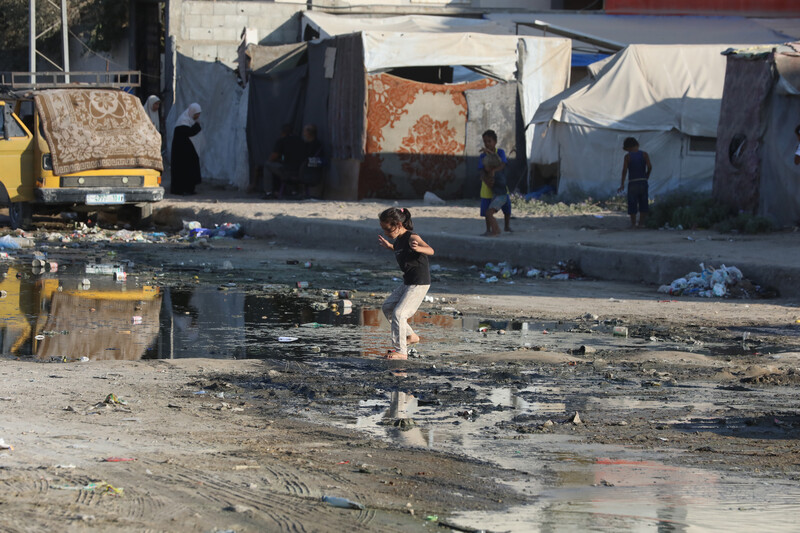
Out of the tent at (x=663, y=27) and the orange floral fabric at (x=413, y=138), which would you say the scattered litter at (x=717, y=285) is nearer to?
the orange floral fabric at (x=413, y=138)

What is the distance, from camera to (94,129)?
51.3 feet

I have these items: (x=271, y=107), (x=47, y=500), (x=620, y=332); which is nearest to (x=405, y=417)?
(x=47, y=500)

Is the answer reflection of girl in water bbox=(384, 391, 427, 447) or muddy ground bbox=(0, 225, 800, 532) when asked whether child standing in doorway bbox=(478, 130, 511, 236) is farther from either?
reflection of girl in water bbox=(384, 391, 427, 447)

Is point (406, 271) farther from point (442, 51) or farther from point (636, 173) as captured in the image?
point (442, 51)

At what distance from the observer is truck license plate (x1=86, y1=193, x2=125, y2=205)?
52.1 ft

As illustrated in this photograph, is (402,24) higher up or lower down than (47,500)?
higher up

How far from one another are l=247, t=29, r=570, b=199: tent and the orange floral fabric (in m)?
0.02

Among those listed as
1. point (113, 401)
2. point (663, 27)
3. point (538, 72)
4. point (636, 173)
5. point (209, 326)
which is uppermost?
point (663, 27)

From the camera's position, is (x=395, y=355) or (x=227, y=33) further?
(x=227, y=33)

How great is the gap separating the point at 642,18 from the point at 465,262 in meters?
15.3

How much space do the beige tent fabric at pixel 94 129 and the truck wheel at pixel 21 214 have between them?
35.7 inches

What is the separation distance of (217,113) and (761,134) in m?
13.7

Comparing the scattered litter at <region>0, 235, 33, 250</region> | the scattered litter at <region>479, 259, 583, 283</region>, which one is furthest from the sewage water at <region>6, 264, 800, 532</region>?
the scattered litter at <region>479, 259, 583, 283</region>

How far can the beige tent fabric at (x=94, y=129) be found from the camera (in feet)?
50.5
